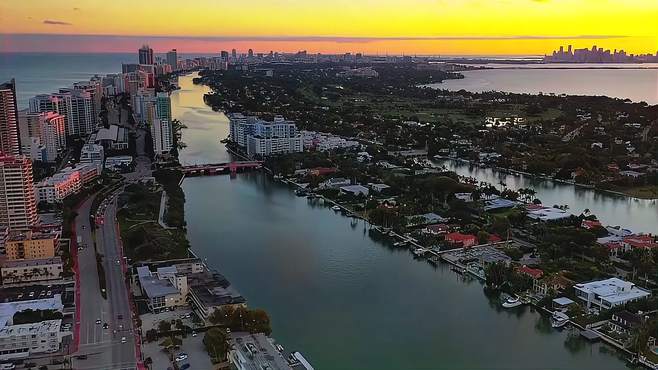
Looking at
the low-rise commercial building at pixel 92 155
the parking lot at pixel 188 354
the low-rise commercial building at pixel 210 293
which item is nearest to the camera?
the parking lot at pixel 188 354

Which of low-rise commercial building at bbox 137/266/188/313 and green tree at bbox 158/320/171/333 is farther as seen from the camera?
low-rise commercial building at bbox 137/266/188/313

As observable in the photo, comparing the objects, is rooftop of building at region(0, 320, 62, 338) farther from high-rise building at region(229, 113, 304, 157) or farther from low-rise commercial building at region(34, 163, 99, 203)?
high-rise building at region(229, 113, 304, 157)

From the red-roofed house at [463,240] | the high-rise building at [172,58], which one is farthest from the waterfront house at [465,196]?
the high-rise building at [172,58]

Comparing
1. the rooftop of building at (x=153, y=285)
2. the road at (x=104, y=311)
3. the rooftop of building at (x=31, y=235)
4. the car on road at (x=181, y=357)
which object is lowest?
the car on road at (x=181, y=357)

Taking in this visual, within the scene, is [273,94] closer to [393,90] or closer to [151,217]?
[393,90]

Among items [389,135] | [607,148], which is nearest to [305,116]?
[389,135]

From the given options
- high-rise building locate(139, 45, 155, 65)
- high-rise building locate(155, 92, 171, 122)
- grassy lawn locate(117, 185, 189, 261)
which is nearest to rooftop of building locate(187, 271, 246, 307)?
grassy lawn locate(117, 185, 189, 261)

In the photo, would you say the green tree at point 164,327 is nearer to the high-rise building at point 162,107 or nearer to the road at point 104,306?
the road at point 104,306
